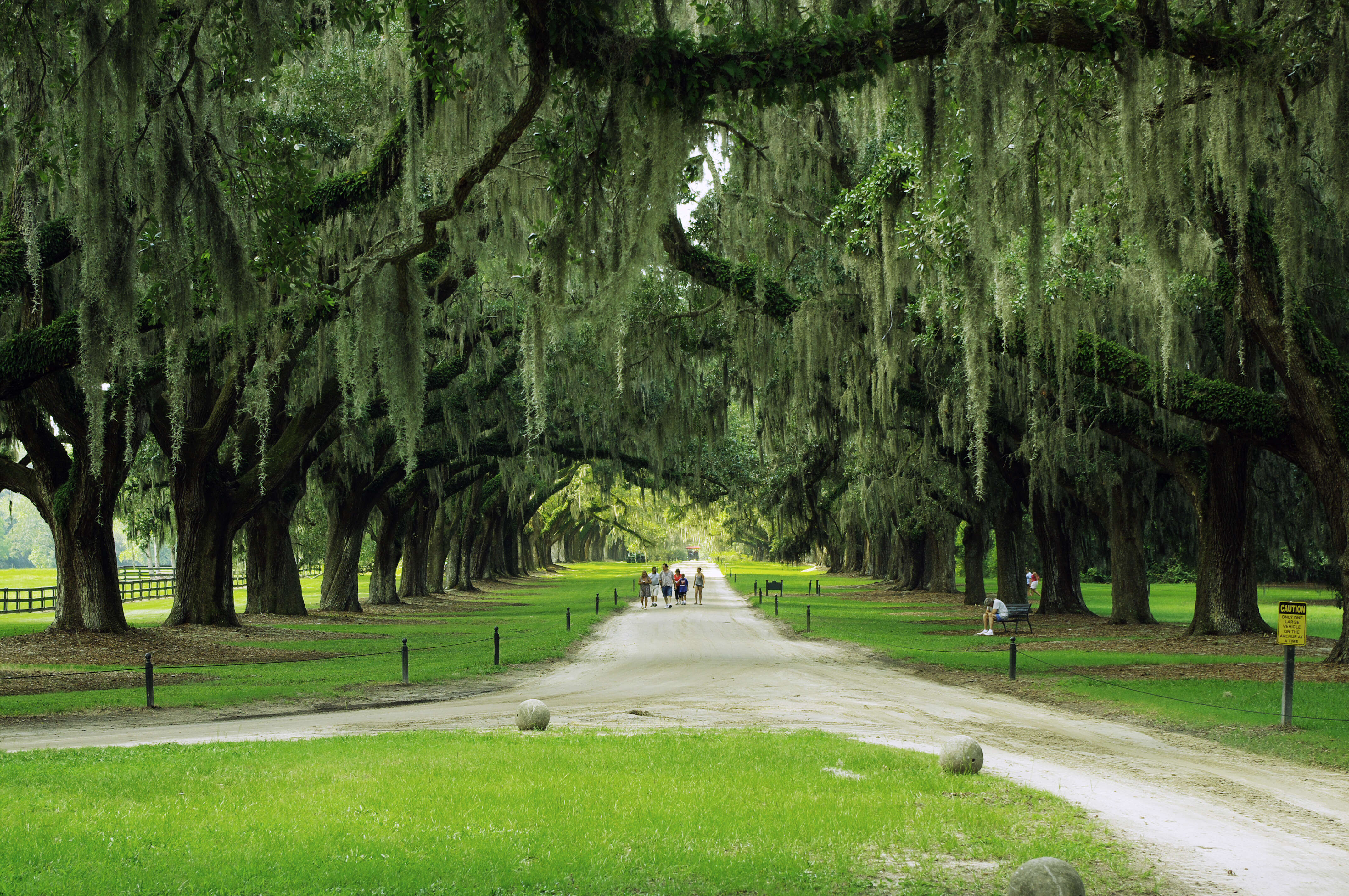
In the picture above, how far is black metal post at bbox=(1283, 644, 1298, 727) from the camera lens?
10047 millimetres

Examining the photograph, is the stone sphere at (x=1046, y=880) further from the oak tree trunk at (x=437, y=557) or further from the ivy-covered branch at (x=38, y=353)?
the oak tree trunk at (x=437, y=557)

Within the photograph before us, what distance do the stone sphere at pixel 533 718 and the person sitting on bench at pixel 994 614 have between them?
14.5m

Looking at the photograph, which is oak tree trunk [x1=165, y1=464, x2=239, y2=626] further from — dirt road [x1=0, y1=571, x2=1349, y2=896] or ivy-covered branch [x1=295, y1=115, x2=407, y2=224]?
ivy-covered branch [x1=295, y1=115, x2=407, y2=224]

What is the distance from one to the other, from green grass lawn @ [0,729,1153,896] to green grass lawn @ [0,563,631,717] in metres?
4.37

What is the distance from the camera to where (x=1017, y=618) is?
2239 centimetres

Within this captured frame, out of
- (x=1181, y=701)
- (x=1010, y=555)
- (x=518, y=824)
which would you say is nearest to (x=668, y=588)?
(x=1010, y=555)

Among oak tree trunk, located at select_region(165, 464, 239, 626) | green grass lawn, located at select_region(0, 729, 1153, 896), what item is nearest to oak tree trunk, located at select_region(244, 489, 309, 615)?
oak tree trunk, located at select_region(165, 464, 239, 626)

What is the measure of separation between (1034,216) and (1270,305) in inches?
215

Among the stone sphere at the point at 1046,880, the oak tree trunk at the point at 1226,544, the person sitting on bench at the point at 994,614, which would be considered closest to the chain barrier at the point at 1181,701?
the oak tree trunk at the point at 1226,544

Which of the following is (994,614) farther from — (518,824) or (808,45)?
(518,824)

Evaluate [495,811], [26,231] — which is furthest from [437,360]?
[495,811]

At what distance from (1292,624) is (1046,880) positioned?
7.79 meters

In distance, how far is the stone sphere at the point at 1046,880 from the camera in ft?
14.9

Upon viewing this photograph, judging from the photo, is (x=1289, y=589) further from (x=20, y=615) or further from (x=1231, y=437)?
(x=20, y=615)
